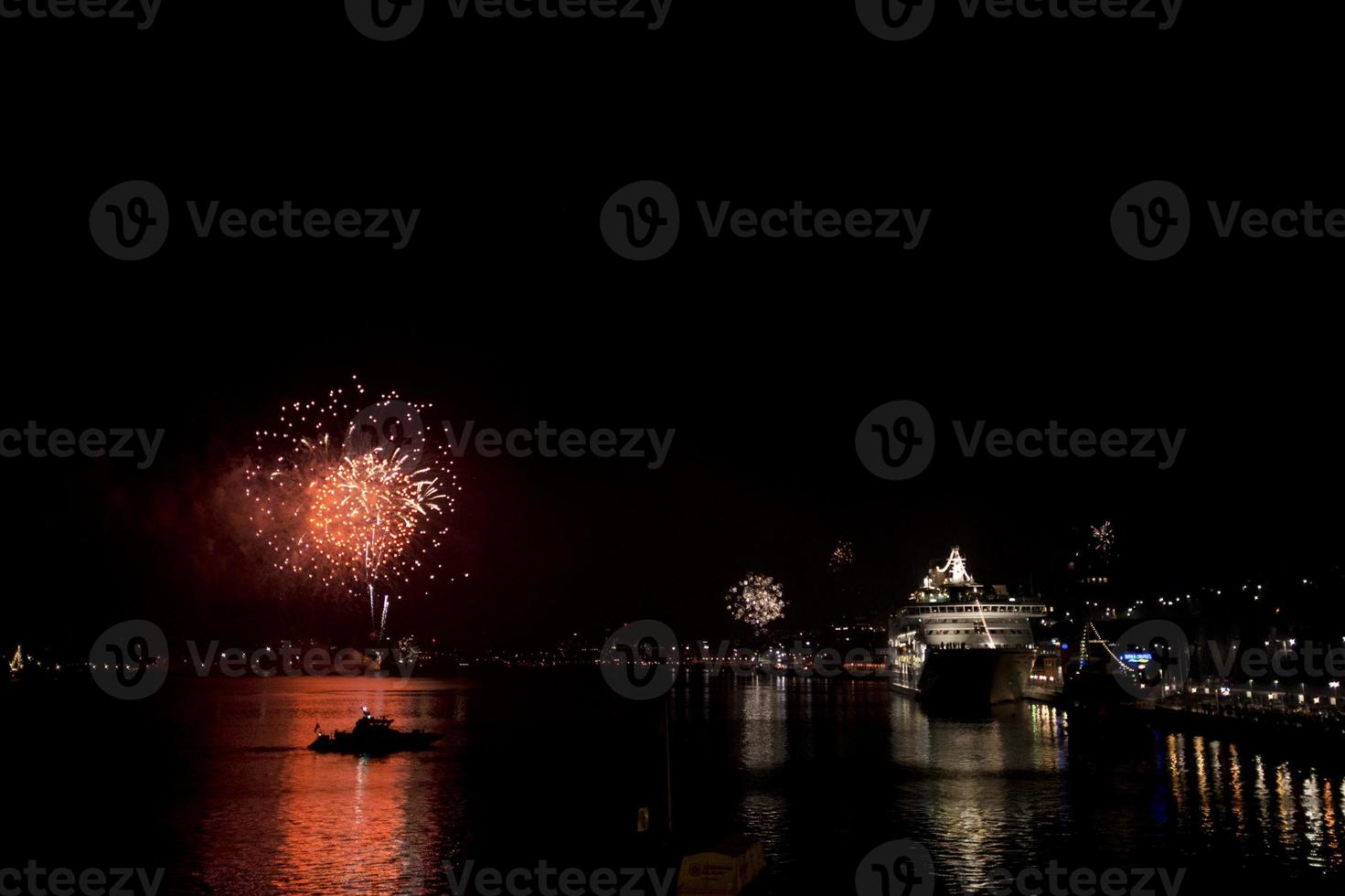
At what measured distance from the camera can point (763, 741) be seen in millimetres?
61969

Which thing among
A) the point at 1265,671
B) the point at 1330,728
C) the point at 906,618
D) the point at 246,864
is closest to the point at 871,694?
the point at 906,618

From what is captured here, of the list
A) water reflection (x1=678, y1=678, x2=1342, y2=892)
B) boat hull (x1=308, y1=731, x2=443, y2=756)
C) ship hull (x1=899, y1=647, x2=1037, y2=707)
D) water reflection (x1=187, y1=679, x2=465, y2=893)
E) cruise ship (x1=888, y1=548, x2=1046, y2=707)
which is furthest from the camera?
cruise ship (x1=888, y1=548, x2=1046, y2=707)

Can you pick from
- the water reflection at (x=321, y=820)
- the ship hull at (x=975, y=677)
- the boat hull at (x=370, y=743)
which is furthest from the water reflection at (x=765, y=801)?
the ship hull at (x=975, y=677)

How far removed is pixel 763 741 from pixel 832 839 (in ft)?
101

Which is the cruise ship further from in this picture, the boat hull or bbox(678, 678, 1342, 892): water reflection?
the boat hull

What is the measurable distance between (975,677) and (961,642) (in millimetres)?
12187

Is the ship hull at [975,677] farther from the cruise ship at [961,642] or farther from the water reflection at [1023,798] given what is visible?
the water reflection at [1023,798]

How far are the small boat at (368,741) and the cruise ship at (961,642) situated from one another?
40.8m

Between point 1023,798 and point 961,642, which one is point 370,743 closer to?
point 1023,798

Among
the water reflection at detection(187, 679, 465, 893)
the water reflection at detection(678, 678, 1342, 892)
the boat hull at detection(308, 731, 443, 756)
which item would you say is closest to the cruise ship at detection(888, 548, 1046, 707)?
the water reflection at detection(678, 678, 1342, 892)

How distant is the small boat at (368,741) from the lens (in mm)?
55125

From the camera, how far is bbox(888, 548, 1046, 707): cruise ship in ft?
267

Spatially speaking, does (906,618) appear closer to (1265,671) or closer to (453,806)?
(1265,671)

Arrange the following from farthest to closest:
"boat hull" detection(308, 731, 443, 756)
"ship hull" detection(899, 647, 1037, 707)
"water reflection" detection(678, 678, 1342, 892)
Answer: "ship hull" detection(899, 647, 1037, 707) < "boat hull" detection(308, 731, 443, 756) < "water reflection" detection(678, 678, 1342, 892)
